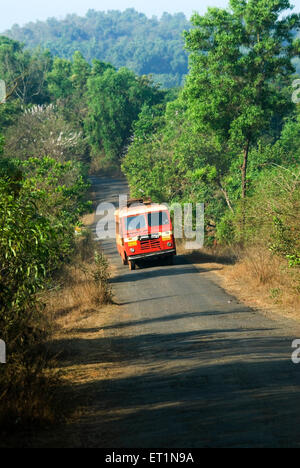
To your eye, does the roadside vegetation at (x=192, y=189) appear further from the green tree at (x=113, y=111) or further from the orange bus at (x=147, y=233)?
the green tree at (x=113, y=111)

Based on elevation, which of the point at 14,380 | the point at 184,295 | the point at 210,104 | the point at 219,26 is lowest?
the point at 184,295

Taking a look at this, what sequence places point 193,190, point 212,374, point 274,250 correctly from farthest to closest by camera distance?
point 193,190
point 274,250
point 212,374

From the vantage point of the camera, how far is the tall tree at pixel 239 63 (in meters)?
33.0

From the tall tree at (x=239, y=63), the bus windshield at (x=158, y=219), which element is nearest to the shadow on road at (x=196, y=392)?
the bus windshield at (x=158, y=219)

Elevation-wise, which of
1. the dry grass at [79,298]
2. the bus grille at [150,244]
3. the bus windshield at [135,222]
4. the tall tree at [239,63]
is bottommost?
the dry grass at [79,298]

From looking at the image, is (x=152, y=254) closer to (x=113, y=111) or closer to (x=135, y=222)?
(x=135, y=222)

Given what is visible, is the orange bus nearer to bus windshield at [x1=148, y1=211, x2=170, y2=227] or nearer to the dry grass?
bus windshield at [x1=148, y1=211, x2=170, y2=227]

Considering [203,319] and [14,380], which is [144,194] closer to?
[203,319]

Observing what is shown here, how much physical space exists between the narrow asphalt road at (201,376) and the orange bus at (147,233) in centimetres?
734

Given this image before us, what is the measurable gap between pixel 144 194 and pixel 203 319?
3049 centimetres

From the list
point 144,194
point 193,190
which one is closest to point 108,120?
point 144,194

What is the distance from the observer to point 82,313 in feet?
62.7

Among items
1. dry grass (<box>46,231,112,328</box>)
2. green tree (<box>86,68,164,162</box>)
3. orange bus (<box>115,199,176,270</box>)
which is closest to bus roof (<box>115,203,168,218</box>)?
orange bus (<box>115,199,176,270</box>)

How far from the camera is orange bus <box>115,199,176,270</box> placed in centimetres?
2839
